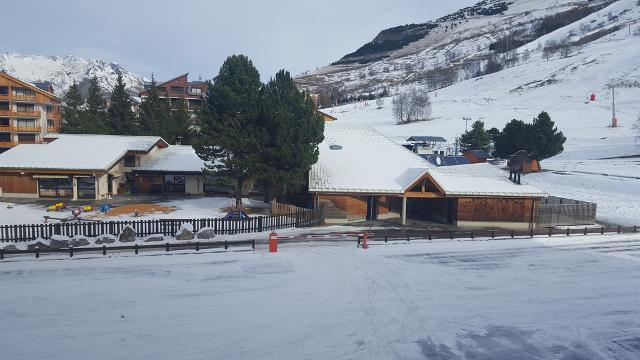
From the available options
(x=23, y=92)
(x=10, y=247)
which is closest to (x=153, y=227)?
(x=10, y=247)

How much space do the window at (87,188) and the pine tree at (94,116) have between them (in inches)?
741

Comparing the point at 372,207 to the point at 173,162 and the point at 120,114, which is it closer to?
the point at 173,162

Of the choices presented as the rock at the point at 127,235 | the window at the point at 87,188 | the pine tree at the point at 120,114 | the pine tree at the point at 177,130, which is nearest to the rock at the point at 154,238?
the rock at the point at 127,235

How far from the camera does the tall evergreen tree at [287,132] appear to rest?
2942cm

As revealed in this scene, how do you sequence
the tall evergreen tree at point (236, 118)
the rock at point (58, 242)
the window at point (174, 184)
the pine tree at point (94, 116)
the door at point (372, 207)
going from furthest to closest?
the pine tree at point (94, 116)
the window at point (174, 184)
the door at point (372, 207)
the tall evergreen tree at point (236, 118)
the rock at point (58, 242)

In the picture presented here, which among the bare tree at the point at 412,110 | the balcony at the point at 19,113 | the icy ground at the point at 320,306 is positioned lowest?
the icy ground at the point at 320,306

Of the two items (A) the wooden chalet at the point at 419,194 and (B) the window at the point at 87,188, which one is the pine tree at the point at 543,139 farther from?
(B) the window at the point at 87,188

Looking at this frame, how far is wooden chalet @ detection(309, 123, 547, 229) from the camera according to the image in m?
30.5

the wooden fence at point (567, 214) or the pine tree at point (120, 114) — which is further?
the pine tree at point (120, 114)

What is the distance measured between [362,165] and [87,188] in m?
26.0

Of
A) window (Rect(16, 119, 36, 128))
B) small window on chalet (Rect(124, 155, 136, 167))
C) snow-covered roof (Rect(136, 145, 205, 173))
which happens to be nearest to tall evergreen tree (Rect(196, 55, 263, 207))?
snow-covered roof (Rect(136, 145, 205, 173))

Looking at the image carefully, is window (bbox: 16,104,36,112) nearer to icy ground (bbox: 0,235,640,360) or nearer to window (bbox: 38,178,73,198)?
window (bbox: 38,178,73,198)

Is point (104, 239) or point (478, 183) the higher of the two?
point (478, 183)

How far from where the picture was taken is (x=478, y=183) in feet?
105
